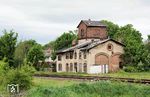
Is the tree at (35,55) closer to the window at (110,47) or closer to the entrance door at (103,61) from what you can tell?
the entrance door at (103,61)

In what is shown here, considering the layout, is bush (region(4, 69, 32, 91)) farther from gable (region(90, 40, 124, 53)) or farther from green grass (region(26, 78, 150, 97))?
gable (region(90, 40, 124, 53))

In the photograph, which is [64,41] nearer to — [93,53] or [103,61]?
[93,53]

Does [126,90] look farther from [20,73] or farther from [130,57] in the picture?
[130,57]

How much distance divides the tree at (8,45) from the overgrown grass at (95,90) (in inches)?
1644

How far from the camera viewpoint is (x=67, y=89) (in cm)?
2958

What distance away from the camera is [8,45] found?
7375 centimetres

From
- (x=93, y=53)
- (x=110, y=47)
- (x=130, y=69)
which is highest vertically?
(x=110, y=47)

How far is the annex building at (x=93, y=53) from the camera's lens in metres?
76.3

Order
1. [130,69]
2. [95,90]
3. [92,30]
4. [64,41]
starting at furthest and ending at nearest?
[64,41]
[92,30]
[130,69]
[95,90]

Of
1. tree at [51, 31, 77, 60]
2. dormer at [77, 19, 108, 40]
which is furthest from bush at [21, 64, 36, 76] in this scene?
tree at [51, 31, 77, 60]

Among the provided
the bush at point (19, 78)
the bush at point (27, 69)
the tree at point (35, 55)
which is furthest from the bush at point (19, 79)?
the tree at point (35, 55)

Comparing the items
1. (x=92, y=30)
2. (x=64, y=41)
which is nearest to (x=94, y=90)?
(x=92, y=30)

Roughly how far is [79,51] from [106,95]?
171 feet

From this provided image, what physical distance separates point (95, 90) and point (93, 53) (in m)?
45.7
